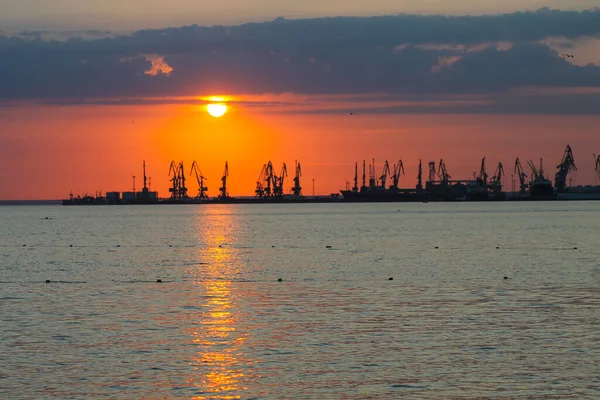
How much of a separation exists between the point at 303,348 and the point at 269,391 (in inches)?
299

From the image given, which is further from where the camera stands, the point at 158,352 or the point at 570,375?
the point at 158,352

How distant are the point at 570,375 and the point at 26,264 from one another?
6802cm

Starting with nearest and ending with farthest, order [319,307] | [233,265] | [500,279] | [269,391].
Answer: [269,391] → [319,307] → [500,279] → [233,265]

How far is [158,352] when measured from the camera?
39.0 m

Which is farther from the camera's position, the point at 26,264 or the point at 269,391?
the point at 26,264

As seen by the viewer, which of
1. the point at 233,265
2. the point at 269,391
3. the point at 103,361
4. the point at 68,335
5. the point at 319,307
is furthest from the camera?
the point at 233,265

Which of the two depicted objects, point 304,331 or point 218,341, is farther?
point 304,331

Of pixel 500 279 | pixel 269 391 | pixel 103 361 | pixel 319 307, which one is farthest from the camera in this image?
pixel 500 279

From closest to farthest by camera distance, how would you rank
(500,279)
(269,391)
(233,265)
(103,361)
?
(269,391), (103,361), (500,279), (233,265)

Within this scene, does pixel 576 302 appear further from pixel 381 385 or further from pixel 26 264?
pixel 26 264

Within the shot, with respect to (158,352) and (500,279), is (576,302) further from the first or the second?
(158,352)

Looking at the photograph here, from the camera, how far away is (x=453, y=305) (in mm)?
53469

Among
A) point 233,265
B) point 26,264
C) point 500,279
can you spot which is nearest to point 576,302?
point 500,279

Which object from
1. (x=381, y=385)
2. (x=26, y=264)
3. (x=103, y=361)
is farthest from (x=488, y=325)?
(x=26, y=264)
